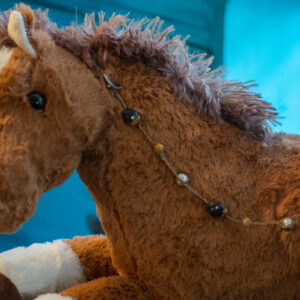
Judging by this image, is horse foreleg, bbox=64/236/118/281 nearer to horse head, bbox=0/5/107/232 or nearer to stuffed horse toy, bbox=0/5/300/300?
stuffed horse toy, bbox=0/5/300/300

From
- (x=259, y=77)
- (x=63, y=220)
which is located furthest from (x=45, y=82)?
(x=259, y=77)

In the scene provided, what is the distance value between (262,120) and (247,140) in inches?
1.3

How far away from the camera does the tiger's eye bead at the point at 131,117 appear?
1.53 ft

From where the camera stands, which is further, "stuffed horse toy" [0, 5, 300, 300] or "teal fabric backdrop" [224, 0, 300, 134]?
"teal fabric backdrop" [224, 0, 300, 134]

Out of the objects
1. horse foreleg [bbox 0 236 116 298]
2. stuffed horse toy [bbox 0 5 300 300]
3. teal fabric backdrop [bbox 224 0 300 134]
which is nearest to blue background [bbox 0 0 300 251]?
teal fabric backdrop [bbox 224 0 300 134]

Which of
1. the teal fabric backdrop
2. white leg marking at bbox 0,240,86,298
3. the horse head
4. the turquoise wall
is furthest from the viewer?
the teal fabric backdrop

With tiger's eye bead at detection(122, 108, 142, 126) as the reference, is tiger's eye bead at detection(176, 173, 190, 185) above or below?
below

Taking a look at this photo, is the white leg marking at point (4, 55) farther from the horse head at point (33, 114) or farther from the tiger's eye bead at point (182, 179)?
the tiger's eye bead at point (182, 179)

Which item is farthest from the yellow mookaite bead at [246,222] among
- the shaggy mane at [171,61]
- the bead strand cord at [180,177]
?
the shaggy mane at [171,61]

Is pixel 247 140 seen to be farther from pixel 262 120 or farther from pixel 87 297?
pixel 87 297

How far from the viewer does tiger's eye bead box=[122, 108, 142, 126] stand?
0.47m

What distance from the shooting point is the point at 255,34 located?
4.16 feet

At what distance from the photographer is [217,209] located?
17.8 inches

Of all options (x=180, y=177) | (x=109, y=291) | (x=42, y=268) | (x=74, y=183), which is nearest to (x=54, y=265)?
(x=42, y=268)
